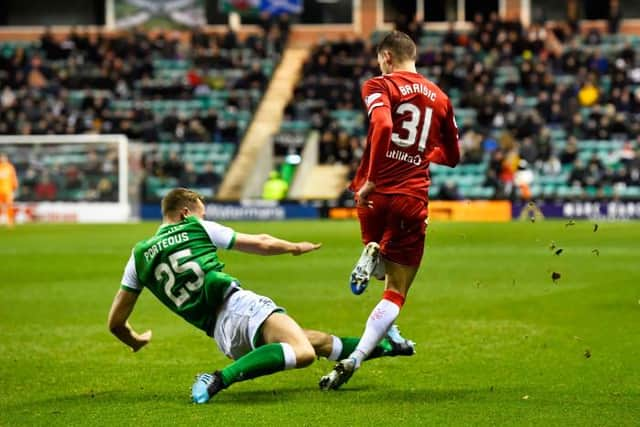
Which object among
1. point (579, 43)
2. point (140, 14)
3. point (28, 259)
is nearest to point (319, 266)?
point (28, 259)

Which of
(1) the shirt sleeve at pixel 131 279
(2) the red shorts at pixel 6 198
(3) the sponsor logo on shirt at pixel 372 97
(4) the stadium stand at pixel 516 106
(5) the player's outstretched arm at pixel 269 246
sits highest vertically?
(3) the sponsor logo on shirt at pixel 372 97

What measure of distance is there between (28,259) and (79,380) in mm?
12733

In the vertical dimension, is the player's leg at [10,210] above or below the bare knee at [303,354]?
below

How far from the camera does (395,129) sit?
26.9 ft

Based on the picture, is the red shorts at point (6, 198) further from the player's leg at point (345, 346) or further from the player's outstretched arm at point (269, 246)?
the player's outstretched arm at point (269, 246)

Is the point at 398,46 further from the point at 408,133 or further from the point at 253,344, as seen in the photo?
the point at 253,344

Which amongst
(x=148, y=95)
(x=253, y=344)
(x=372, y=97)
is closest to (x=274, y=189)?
(x=148, y=95)

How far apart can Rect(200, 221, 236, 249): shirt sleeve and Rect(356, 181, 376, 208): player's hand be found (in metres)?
1.03

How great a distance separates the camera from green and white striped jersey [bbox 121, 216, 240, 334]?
740cm

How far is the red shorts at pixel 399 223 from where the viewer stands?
324 inches

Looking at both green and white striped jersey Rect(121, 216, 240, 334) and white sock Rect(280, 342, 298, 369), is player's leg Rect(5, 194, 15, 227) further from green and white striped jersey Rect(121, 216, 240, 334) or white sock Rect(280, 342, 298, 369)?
white sock Rect(280, 342, 298, 369)

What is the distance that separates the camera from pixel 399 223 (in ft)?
27.0

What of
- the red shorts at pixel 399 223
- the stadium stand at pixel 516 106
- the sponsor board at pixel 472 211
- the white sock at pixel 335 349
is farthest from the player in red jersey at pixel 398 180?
the stadium stand at pixel 516 106

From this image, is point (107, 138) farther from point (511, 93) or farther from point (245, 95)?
point (511, 93)
